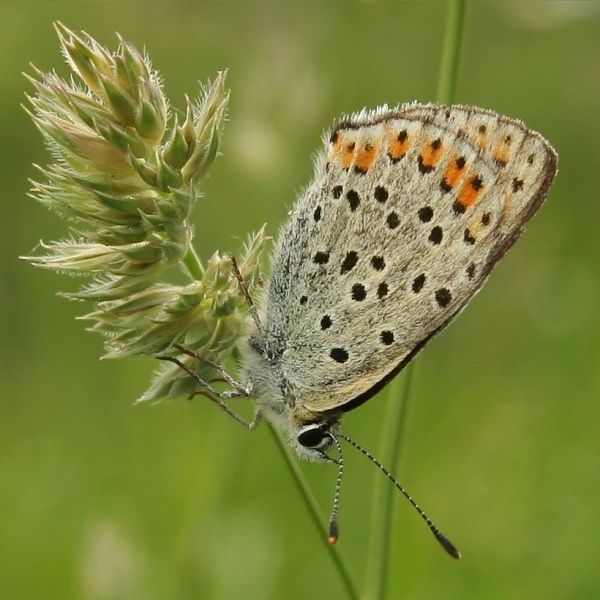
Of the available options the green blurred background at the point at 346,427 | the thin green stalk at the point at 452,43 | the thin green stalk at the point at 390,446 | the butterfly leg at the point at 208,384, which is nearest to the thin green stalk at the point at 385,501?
the thin green stalk at the point at 390,446

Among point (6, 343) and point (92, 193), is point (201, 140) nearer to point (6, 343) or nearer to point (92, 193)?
point (92, 193)

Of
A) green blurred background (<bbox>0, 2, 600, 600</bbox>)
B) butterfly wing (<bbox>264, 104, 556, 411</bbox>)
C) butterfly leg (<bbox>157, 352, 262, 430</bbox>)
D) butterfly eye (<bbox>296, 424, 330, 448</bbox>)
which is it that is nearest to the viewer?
butterfly leg (<bbox>157, 352, 262, 430</bbox>)

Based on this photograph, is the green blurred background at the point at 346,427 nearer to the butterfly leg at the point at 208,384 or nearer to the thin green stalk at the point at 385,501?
the thin green stalk at the point at 385,501

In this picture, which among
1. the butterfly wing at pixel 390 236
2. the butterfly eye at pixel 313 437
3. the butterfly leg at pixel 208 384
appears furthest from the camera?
the butterfly eye at pixel 313 437

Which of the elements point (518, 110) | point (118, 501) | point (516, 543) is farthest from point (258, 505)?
point (518, 110)

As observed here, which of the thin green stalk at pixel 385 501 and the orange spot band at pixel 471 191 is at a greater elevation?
the orange spot band at pixel 471 191

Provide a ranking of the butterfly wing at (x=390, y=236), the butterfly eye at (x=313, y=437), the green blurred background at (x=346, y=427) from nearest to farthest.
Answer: the butterfly wing at (x=390, y=236) < the butterfly eye at (x=313, y=437) < the green blurred background at (x=346, y=427)

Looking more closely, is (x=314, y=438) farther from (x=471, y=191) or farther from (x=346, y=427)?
(x=346, y=427)

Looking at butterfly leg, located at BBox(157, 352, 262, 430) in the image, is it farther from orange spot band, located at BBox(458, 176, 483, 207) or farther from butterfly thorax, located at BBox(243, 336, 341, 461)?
orange spot band, located at BBox(458, 176, 483, 207)

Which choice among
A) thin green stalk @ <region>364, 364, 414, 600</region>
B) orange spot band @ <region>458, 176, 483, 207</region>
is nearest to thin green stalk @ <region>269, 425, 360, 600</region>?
thin green stalk @ <region>364, 364, 414, 600</region>
